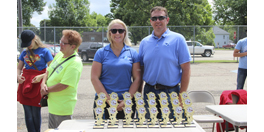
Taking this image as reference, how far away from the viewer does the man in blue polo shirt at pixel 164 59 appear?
8.57 ft

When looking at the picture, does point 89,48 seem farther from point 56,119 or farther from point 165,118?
point 165,118

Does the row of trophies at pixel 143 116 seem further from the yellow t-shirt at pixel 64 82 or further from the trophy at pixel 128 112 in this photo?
the yellow t-shirt at pixel 64 82

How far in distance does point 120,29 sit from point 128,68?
0.47 m

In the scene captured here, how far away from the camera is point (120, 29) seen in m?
2.58

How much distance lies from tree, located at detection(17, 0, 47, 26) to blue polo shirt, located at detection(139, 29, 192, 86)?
24.2 m

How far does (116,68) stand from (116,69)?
12 mm

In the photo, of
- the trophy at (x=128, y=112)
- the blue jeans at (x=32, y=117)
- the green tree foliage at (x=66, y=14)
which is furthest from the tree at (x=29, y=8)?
the trophy at (x=128, y=112)

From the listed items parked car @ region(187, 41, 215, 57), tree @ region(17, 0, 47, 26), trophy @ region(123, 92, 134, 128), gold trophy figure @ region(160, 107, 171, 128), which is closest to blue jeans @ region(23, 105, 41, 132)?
trophy @ region(123, 92, 134, 128)

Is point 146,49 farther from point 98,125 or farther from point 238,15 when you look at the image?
point 238,15

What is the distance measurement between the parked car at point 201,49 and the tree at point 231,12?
2351 centimetres

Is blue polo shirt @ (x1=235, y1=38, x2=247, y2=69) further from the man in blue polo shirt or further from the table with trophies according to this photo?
the table with trophies

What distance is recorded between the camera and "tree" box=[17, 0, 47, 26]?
76.8 ft

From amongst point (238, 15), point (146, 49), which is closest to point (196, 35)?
point (146, 49)

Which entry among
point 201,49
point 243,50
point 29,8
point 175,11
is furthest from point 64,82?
point 29,8
